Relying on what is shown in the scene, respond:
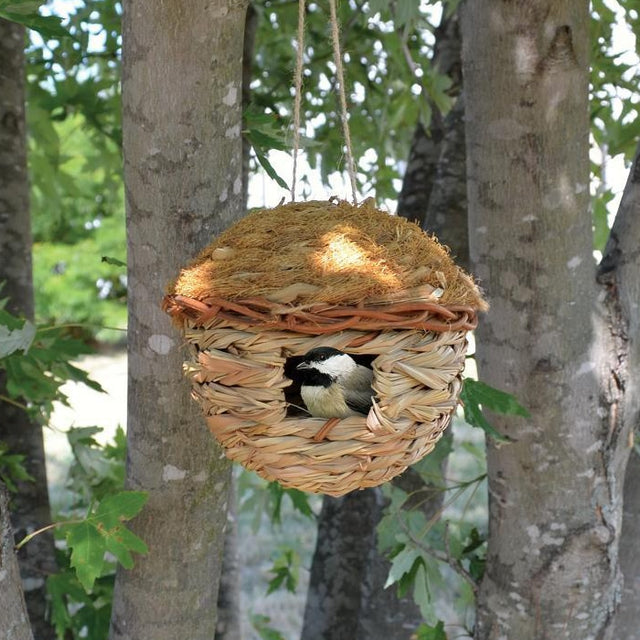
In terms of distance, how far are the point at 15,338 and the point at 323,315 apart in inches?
33.7

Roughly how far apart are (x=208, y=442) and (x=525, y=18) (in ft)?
3.44

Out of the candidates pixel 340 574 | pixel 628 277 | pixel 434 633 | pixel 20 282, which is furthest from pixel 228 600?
pixel 628 277

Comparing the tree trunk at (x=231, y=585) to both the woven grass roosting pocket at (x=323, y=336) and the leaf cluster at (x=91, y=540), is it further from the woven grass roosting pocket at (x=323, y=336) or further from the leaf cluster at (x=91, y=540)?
the woven grass roosting pocket at (x=323, y=336)

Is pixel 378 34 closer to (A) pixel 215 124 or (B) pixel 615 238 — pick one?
(B) pixel 615 238

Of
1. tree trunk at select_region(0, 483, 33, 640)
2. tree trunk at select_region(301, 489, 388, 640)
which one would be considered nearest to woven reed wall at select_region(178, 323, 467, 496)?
tree trunk at select_region(0, 483, 33, 640)

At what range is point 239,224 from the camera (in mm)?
1311

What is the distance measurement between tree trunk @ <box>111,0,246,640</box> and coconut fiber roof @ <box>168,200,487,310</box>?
22cm

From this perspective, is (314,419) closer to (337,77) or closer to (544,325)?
(337,77)

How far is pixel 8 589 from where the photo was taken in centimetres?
Result: 151

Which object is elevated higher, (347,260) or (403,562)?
(347,260)

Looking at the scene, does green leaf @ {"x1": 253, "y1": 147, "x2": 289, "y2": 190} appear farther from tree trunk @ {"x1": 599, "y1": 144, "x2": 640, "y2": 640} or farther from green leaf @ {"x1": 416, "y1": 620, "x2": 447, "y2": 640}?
green leaf @ {"x1": 416, "y1": 620, "x2": 447, "y2": 640}

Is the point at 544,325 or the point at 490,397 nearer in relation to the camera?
the point at 490,397

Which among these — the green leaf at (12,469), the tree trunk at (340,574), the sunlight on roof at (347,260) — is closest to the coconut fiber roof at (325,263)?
the sunlight on roof at (347,260)

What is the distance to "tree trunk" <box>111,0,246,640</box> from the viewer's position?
4.69ft
